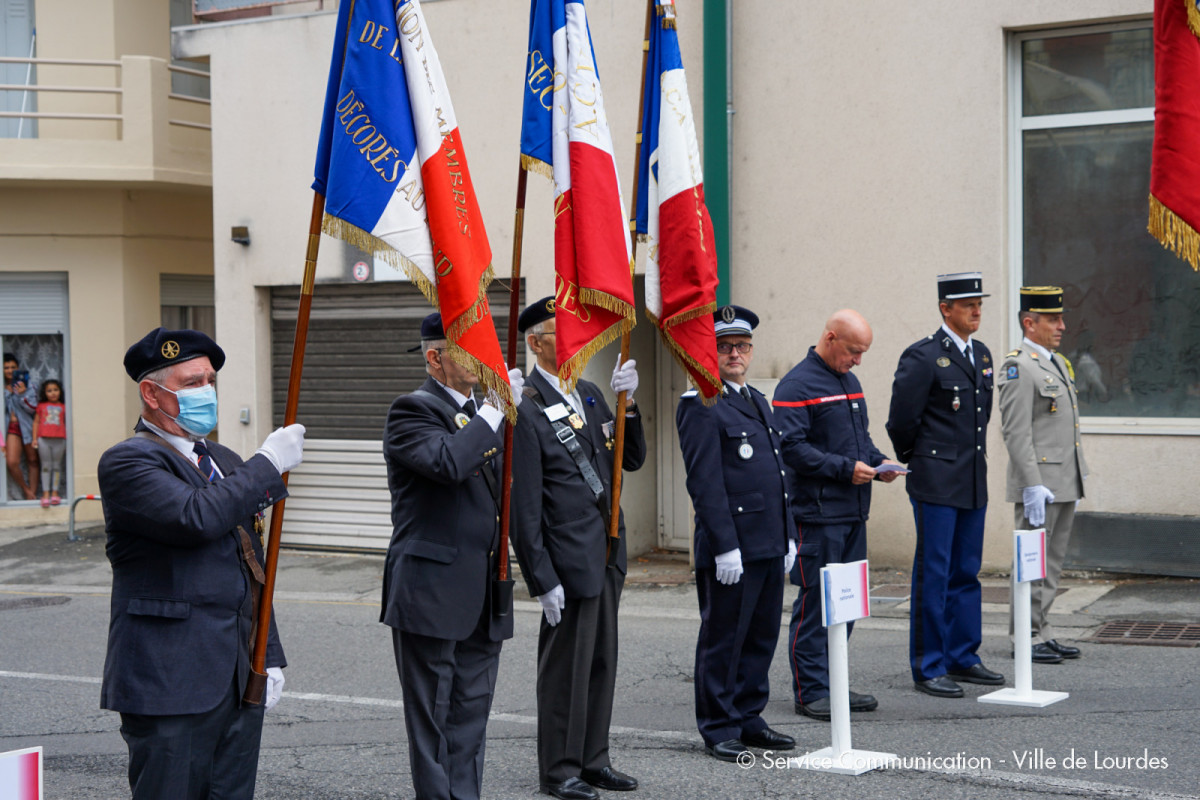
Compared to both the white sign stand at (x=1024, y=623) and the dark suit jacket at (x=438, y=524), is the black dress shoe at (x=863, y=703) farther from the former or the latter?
the dark suit jacket at (x=438, y=524)

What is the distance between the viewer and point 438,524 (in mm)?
5000

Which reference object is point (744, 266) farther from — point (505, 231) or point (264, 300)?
point (264, 300)

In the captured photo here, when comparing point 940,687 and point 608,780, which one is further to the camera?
point 940,687

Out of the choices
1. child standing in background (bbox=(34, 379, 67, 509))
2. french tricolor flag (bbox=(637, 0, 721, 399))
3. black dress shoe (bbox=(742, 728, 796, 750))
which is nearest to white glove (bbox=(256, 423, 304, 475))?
french tricolor flag (bbox=(637, 0, 721, 399))

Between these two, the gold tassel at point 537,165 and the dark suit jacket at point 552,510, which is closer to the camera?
the dark suit jacket at point 552,510

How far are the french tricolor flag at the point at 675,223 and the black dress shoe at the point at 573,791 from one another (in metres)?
1.85

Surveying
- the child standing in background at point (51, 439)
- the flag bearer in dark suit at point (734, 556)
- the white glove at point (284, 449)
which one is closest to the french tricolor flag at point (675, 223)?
the flag bearer in dark suit at point (734, 556)

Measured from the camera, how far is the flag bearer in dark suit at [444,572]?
4859 mm

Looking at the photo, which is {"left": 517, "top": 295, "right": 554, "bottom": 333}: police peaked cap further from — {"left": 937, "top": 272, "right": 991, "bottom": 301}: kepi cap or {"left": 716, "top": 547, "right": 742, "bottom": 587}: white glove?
{"left": 937, "top": 272, "right": 991, "bottom": 301}: kepi cap

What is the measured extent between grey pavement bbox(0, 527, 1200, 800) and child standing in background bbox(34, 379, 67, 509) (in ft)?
19.3

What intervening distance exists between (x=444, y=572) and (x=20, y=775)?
204 centimetres

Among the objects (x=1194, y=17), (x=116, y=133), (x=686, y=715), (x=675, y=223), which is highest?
(x=116, y=133)

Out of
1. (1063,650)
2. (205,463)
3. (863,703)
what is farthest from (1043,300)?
(205,463)

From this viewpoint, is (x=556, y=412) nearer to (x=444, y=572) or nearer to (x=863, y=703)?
(x=444, y=572)
